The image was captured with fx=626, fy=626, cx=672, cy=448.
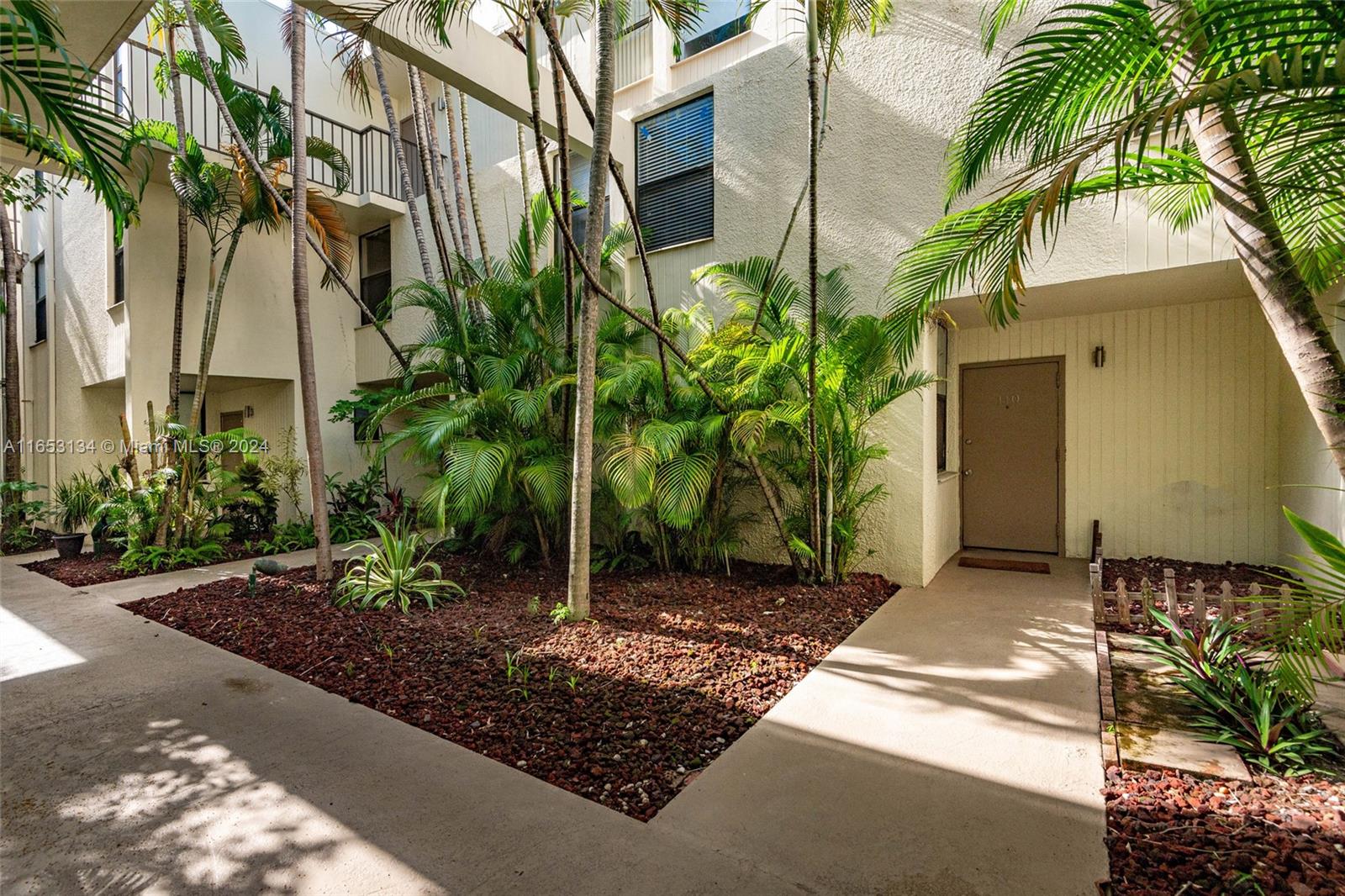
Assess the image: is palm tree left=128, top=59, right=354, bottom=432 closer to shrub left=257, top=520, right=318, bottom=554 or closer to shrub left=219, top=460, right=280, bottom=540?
shrub left=219, top=460, right=280, bottom=540

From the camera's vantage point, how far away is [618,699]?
10.6 feet

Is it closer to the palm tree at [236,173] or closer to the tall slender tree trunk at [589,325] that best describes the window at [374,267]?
the palm tree at [236,173]

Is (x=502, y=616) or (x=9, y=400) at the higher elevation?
(x=9, y=400)

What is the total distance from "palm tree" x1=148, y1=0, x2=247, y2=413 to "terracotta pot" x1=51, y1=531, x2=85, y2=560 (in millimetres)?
2116

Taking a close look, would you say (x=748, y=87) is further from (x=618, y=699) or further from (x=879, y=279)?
(x=618, y=699)

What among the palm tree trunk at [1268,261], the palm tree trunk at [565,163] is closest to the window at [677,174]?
the palm tree trunk at [565,163]

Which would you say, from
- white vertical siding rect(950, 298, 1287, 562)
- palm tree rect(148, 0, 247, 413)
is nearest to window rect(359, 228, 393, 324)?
palm tree rect(148, 0, 247, 413)

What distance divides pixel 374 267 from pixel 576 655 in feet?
29.0

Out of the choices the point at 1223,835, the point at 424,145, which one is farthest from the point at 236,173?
the point at 1223,835

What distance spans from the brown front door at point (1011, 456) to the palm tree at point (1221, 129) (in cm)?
332

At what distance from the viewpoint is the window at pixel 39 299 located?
11234 mm

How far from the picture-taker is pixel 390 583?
505cm

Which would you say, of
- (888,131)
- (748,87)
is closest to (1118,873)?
(888,131)

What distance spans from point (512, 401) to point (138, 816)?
3671 mm
